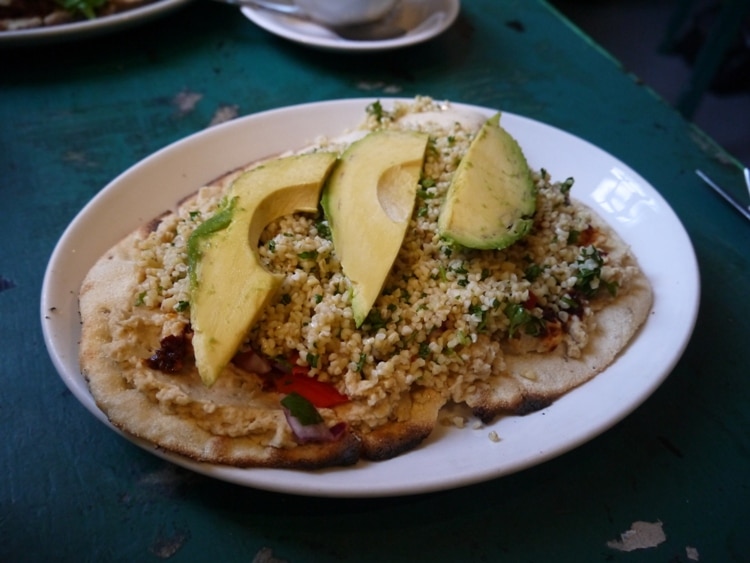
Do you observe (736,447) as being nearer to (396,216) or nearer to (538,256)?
(538,256)

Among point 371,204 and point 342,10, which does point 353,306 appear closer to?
point 371,204

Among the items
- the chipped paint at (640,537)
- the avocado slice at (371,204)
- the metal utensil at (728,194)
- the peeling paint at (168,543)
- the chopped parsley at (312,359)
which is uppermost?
the metal utensil at (728,194)

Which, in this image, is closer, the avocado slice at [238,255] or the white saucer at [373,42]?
the avocado slice at [238,255]

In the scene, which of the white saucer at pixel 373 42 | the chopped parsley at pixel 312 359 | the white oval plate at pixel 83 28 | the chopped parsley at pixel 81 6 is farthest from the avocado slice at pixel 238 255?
the chopped parsley at pixel 81 6

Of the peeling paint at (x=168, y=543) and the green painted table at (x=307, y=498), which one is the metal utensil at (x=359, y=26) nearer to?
the green painted table at (x=307, y=498)

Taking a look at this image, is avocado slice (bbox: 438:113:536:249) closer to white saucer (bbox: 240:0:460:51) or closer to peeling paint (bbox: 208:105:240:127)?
white saucer (bbox: 240:0:460:51)

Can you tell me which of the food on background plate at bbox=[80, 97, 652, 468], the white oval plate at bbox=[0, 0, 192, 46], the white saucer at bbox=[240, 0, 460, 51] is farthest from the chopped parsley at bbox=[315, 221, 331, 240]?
the white oval plate at bbox=[0, 0, 192, 46]

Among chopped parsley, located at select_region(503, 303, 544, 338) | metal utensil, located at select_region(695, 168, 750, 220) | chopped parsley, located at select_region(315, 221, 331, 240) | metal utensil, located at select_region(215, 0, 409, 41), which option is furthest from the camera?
metal utensil, located at select_region(215, 0, 409, 41)
